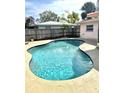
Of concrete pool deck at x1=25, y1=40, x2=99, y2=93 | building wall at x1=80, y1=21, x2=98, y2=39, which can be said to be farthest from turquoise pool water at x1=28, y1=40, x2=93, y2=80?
building wall at x1=80, y1=21, x2=98, y2=39

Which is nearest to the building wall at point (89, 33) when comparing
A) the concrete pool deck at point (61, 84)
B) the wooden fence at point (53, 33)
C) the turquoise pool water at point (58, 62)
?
the wooden fence at point (53, 33)

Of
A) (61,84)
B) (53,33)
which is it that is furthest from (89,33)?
(61,84)

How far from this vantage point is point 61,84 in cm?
270

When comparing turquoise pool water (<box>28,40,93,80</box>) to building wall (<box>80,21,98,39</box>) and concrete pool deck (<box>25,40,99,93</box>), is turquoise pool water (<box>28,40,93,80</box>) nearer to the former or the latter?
concrete pool deck (<box>25,40,99,93</box>)

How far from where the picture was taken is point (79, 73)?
2.80 meters

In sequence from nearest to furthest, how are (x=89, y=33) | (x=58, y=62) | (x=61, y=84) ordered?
(x=61, y=84) < (x=58, y=62) < (x=89, y=33)

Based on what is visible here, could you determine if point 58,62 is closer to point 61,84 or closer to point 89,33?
point 61,84

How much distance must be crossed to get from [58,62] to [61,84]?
0.29m

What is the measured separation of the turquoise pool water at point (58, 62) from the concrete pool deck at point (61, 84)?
0.18ft

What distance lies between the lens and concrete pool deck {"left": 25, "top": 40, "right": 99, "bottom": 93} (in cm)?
267
